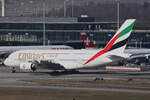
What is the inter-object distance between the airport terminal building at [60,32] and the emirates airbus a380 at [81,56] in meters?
55.0

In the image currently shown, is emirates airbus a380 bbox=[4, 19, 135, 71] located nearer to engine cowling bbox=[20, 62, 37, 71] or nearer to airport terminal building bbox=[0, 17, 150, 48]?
engine cowling bbox=[20, 62, 37, 71]

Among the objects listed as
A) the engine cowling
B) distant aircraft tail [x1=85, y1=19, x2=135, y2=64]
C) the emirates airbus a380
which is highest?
distant aircraft tail [x1=85, y1=19, x2=135, y2=64]

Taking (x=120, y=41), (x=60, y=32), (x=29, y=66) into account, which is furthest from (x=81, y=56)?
(x=60, y=32)

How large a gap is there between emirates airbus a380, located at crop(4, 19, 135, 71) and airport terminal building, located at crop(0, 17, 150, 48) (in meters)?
55.0

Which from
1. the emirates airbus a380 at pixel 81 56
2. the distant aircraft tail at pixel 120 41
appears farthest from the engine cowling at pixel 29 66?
the distant aircraft tail at pixel 120 41

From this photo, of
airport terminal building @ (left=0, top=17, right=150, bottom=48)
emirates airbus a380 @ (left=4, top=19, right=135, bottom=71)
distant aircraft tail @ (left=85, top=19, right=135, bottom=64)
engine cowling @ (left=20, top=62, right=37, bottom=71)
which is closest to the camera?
distant aircraft tail @ (left=85, top=19, right=135, bottom=64)

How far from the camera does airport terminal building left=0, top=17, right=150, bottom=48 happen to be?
131 metres

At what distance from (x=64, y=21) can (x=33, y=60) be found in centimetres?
6383

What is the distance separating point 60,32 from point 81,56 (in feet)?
206

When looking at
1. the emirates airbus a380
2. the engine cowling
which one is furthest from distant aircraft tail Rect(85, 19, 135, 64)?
the engine cowling

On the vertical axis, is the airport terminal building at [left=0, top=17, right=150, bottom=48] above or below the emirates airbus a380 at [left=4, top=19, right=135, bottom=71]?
above

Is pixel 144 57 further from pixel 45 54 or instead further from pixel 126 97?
pixel 126 97

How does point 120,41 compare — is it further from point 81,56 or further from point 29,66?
point 29,66

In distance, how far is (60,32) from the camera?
13388cm
